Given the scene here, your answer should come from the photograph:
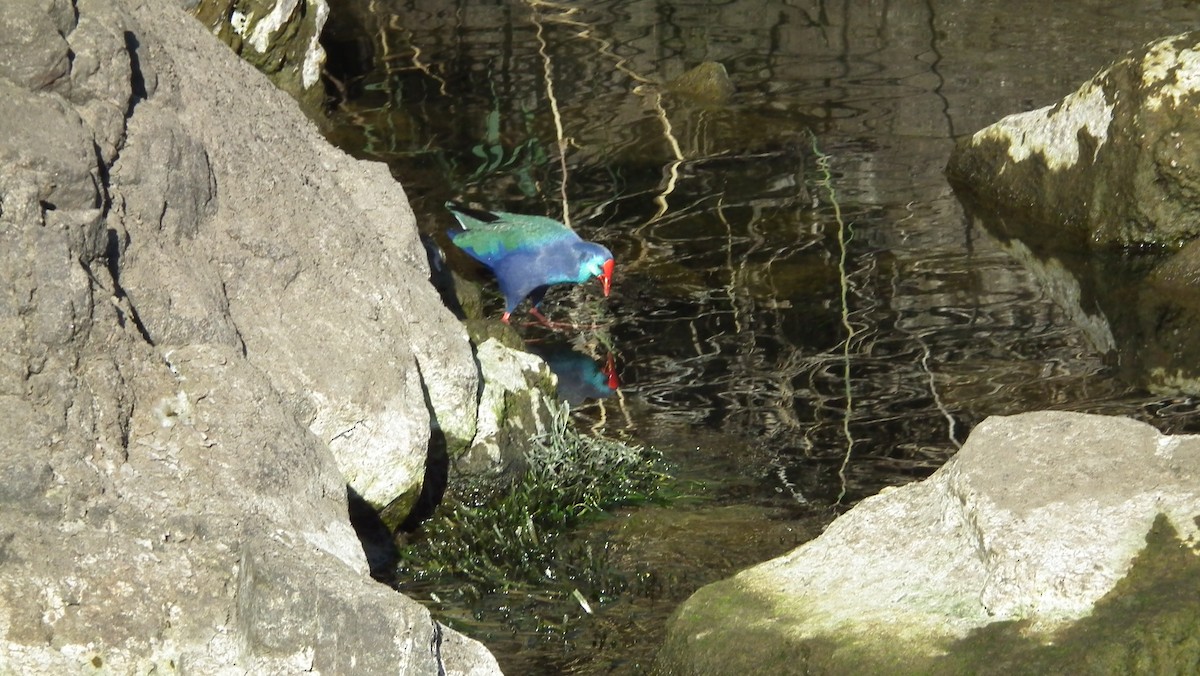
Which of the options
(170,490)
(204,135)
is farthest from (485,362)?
(170,490)

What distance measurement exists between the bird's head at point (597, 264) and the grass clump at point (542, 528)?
139 centimetres

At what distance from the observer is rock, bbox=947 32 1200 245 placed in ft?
26.1

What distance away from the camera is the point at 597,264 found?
7.15 m

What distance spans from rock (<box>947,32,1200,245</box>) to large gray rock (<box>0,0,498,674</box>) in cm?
439

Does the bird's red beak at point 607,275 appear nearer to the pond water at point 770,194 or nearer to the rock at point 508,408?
the pond water at point 770,194

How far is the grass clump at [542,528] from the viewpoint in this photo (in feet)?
16.1

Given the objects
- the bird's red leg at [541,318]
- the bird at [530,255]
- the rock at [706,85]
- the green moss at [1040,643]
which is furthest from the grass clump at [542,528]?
the rock at [706,85]

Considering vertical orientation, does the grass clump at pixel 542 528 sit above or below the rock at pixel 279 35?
below

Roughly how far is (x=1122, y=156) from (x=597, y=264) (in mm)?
2923

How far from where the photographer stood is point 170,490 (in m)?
3.61

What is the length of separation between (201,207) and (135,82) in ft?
1.27

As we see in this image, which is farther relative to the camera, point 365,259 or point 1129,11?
point 1129,11

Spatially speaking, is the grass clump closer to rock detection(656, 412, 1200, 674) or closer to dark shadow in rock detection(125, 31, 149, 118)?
rock detection(656, 412, 1200, 674)

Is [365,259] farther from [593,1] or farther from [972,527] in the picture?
[593,1]
